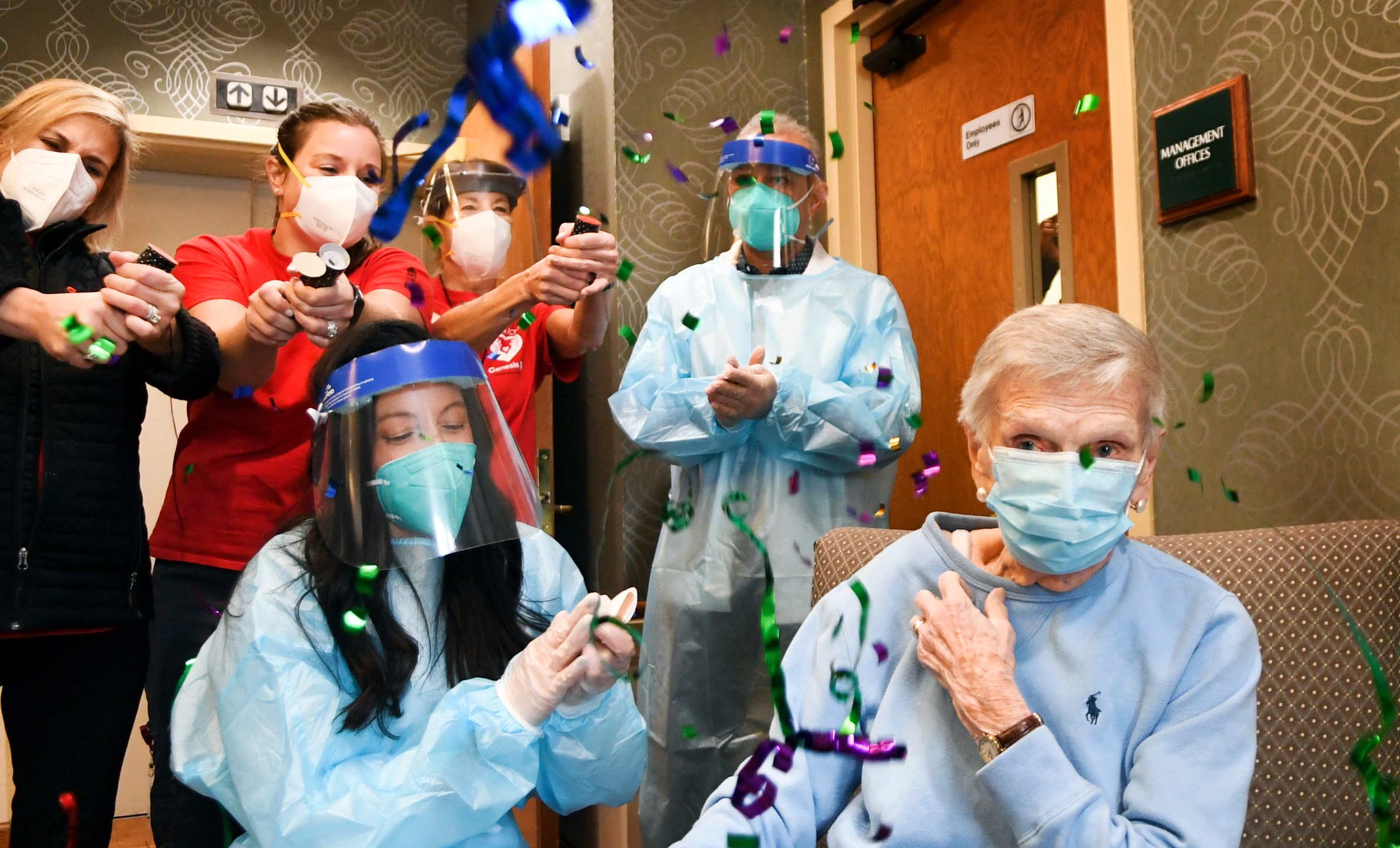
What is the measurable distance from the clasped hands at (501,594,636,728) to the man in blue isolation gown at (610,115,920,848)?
0.93 m

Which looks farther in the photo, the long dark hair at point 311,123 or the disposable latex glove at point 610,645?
the long dark hair at point 311,123

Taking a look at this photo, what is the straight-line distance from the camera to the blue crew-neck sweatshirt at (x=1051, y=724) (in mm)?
1118

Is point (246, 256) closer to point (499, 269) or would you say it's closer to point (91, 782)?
point (499, 269)

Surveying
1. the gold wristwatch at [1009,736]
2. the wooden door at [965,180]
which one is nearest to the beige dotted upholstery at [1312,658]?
the gold wristwatch at [1009,736]

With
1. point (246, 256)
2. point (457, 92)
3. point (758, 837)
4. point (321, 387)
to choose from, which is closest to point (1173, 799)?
point (758, 837)

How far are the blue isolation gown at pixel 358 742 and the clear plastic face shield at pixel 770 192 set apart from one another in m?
1.03

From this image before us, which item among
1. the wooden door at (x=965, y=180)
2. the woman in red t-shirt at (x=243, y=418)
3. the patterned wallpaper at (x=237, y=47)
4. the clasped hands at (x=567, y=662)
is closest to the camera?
the clasped hands at (x=567, y=662)

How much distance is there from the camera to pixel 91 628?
1609mm

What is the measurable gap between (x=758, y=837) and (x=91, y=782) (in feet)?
3.33

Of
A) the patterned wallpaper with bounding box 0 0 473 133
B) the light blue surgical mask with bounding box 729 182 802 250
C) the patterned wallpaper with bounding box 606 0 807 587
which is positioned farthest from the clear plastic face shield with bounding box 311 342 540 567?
the patterned wallpaper with bounding box 0 0 473 133

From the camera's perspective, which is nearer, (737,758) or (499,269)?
(499,269)

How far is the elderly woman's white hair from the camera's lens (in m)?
1.27

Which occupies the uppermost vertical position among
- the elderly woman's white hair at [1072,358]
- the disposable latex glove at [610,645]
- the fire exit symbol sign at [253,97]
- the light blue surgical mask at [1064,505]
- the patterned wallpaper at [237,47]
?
the patterned wallpaper at [237,47]

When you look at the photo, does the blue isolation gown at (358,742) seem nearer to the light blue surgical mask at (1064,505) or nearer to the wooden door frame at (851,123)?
the light blue surgical mask at (1064,505)
